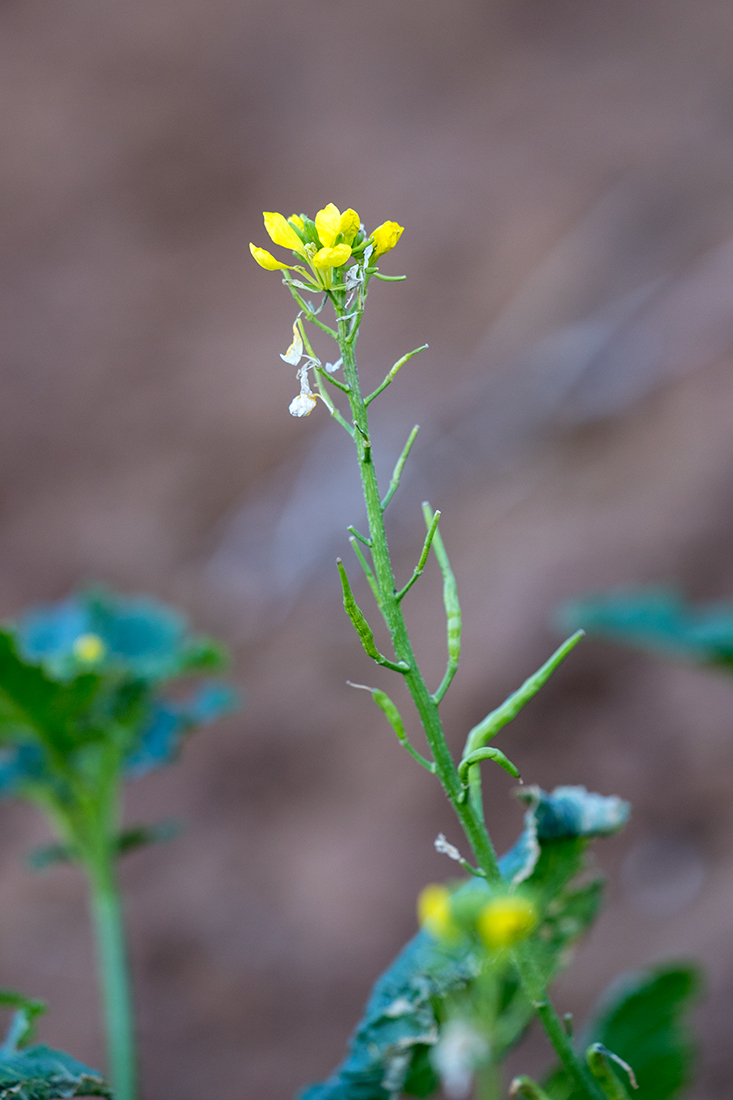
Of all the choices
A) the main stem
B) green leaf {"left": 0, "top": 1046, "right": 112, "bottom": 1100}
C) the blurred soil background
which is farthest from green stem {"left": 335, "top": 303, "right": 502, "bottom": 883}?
the blurred soil background

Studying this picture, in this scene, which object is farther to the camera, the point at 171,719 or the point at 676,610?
the point at 676,610

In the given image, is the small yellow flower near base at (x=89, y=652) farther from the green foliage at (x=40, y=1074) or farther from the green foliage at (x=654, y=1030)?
the green foliage at (x=654, y=1030)

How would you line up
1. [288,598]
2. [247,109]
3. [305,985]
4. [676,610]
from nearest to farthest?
[676,610]
[305,985]
[288,598]
[247,109]

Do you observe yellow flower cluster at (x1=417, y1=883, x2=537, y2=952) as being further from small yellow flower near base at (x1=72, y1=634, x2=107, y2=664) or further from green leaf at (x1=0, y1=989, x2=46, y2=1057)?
small yellow flower near base at (x1=72, y1=634, x2=107, y2=664)

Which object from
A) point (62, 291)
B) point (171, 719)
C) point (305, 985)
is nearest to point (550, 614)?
point (305, 985)

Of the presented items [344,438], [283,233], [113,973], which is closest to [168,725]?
[113,973]

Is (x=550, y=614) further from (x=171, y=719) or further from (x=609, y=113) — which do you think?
(x=609, y=113)

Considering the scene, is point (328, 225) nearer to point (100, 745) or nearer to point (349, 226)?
point (349, 226)
